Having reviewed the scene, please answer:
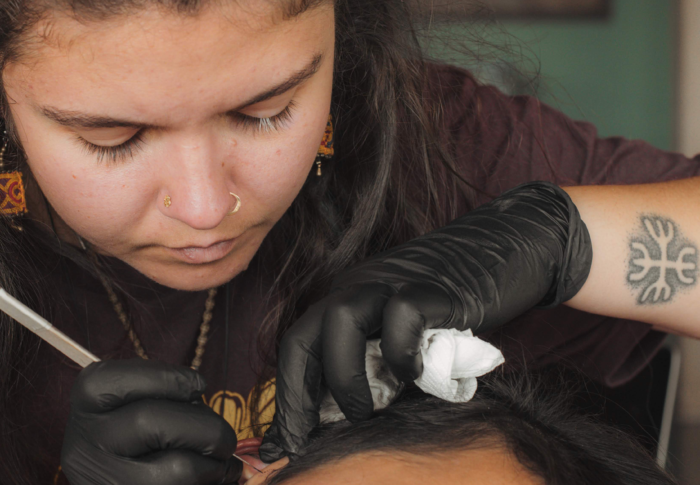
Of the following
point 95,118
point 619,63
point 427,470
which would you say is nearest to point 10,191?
point 95,118

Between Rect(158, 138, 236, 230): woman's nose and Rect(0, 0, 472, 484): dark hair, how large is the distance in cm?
40

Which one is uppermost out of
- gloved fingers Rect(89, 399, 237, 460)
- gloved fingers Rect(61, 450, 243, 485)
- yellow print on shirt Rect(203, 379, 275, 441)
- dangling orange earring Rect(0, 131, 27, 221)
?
dangling orange earring Rect(0, 131, 27, 221)

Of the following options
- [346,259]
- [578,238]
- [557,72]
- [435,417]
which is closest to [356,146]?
[346,259]

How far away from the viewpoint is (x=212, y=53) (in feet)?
2.55

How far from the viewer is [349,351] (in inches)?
34.4

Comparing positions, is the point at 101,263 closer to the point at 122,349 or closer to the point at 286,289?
the point at 122,349

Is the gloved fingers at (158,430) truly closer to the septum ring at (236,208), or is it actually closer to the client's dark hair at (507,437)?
the client's dark hair at (507,437)

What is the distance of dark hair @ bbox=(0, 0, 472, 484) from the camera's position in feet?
3.83

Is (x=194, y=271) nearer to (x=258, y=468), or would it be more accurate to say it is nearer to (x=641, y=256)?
(x=258, y=468)

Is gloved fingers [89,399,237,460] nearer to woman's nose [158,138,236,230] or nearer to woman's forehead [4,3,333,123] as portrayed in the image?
woman's nose [158,138,236,230]

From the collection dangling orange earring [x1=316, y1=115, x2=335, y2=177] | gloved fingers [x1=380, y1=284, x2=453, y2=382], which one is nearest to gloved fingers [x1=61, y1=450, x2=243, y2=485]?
gloved fingers [x1=380, y1=284, x2=453, y2=382]

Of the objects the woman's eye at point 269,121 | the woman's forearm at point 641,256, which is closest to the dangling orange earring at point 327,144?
the woman's eye at point 269,121

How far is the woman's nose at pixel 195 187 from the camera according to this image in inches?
33.7

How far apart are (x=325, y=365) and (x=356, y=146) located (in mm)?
559
